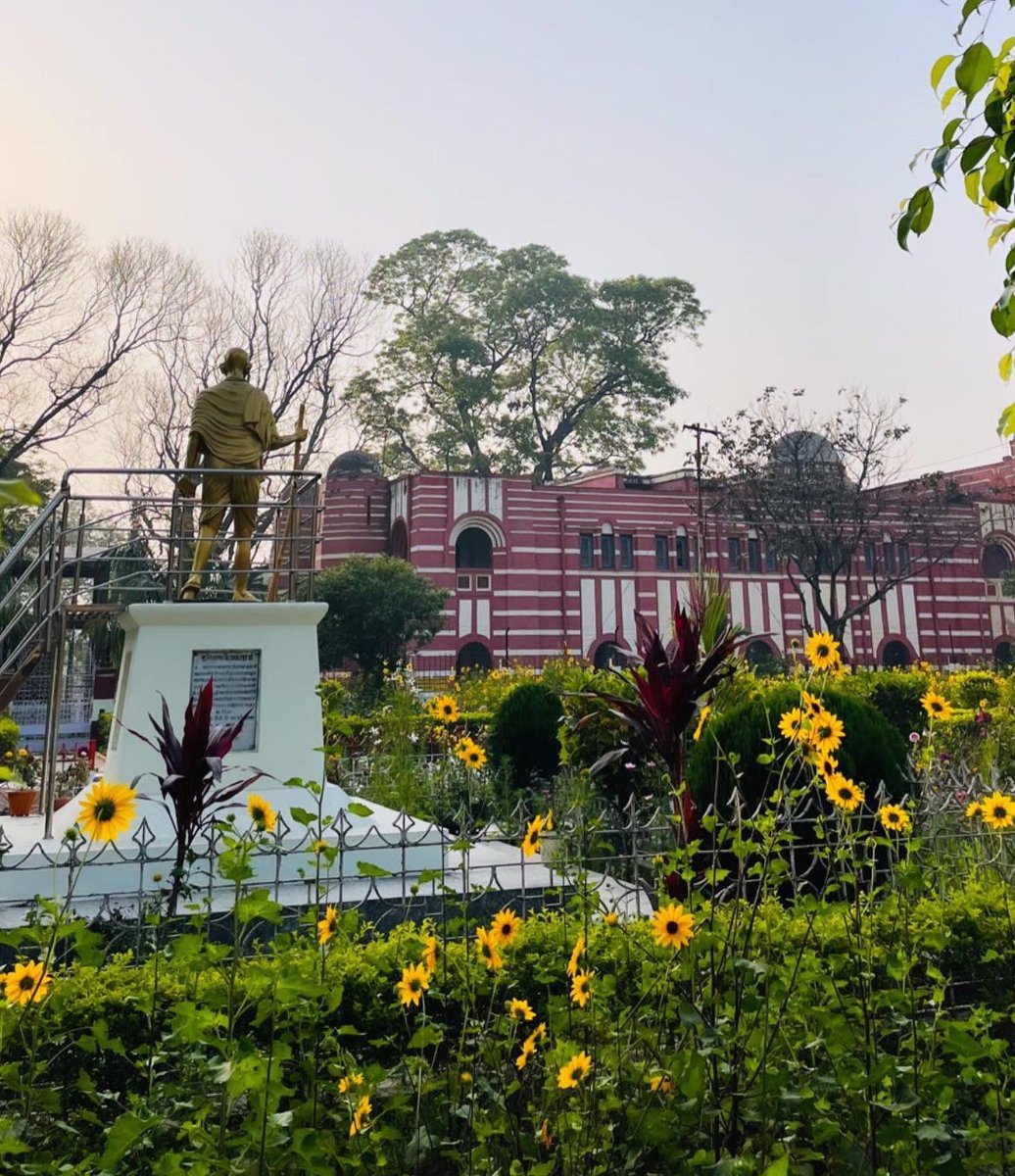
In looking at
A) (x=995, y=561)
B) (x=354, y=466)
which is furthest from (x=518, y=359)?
(x=995, y=561)

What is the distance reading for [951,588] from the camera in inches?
1522

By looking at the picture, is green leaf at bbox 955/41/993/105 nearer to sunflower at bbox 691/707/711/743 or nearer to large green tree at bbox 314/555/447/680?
sunflower at bbox 691/707/711/743

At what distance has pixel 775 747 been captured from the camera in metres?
5.01

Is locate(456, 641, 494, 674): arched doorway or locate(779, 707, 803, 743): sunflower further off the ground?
locate(456, 641, 494, 674): arched doorway

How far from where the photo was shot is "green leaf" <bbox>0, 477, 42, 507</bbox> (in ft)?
3.09

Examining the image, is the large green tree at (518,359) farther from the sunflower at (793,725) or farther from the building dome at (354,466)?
the sunflower at (793,725)

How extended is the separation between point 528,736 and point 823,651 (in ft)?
23.2

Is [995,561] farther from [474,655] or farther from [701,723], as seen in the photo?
[701,723]

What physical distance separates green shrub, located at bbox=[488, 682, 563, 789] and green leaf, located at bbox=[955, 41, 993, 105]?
26.1 ft

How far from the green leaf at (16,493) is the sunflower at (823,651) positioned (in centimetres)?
210

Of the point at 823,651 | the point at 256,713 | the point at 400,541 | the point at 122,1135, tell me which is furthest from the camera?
the point at 400,541

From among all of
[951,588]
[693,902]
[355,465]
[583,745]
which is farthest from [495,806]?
[951,588]

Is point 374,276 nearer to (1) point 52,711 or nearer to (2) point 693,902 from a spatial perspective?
(1) point 52,711

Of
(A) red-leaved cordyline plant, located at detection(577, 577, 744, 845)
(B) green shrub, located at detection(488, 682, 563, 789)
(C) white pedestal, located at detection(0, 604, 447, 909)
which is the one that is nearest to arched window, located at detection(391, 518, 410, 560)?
(B) green shrub, located at detection(488, 682, 563, 789)
